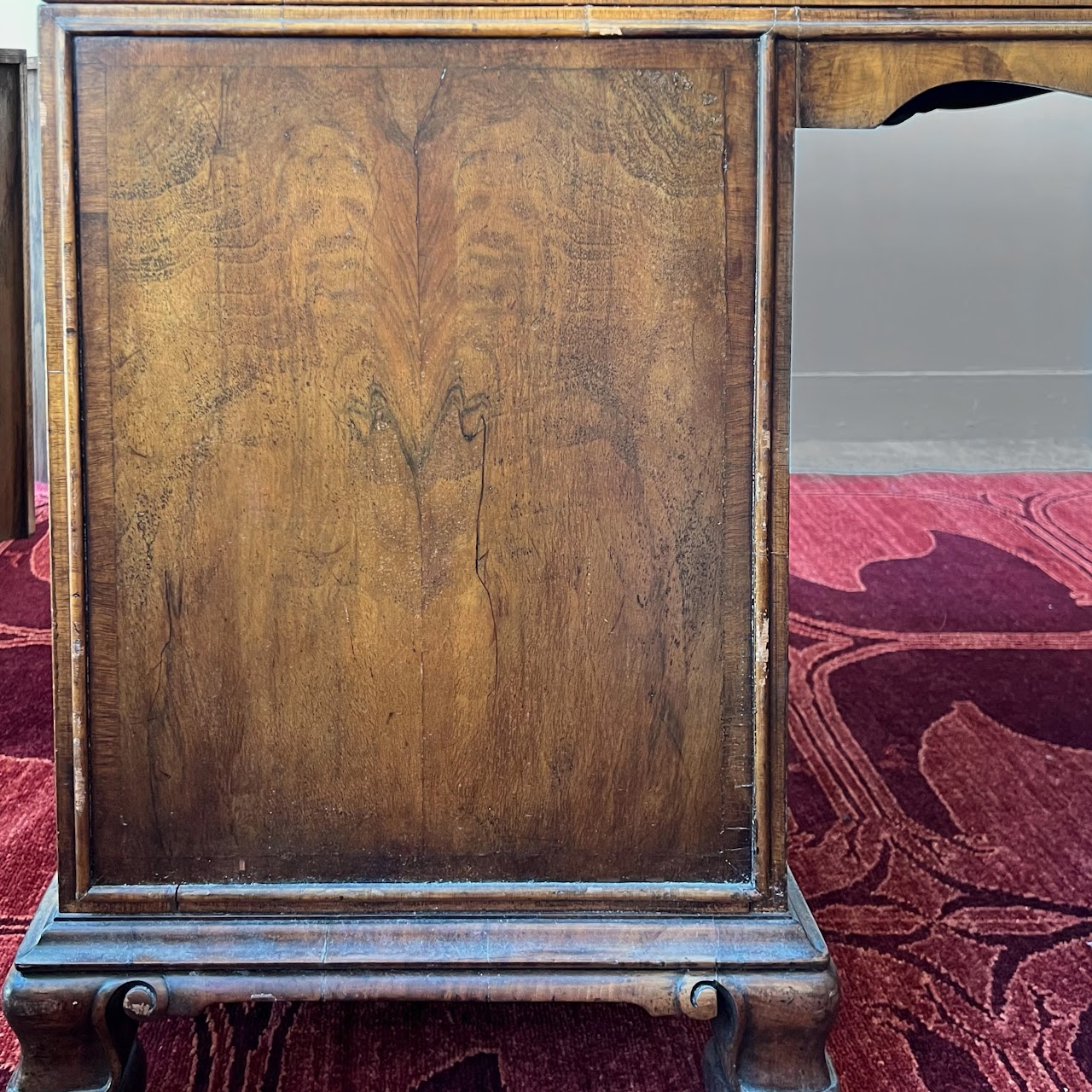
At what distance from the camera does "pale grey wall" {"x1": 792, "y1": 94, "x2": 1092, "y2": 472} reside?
284cm

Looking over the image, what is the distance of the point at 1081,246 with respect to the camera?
9.49 ft

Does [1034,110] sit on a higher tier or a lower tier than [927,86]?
higher

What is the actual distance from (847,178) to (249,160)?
98.9 inches

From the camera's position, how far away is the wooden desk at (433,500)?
0.62 meters

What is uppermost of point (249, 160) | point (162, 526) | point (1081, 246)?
point (1081, 246)

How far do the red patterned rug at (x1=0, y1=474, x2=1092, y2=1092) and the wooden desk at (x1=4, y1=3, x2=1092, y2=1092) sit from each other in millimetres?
106

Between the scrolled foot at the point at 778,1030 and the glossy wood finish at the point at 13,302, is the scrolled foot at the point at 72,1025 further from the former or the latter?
the glossy wood finish at the point at 13,302

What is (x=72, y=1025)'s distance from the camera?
2.12ft

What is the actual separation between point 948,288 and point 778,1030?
259cm

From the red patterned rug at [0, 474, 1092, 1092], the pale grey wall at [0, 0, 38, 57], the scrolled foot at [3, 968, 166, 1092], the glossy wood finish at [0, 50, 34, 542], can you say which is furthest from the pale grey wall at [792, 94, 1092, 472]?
the scrolled foot at [3, 968, 166, 1092]

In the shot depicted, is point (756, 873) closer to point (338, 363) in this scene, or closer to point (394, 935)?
point (394, 935)

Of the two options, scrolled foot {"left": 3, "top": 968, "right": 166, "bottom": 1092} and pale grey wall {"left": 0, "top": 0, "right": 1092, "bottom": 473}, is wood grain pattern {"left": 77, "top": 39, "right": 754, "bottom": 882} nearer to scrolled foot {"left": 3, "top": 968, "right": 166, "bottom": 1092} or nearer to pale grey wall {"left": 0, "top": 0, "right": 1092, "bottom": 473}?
scrolled foot {"left": 3, "top": 968, "right": 166, "bottom": 1092}

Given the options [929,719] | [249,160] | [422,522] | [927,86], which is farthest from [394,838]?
[929,719]

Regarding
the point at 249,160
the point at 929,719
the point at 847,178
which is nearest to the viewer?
the point at 249,160
